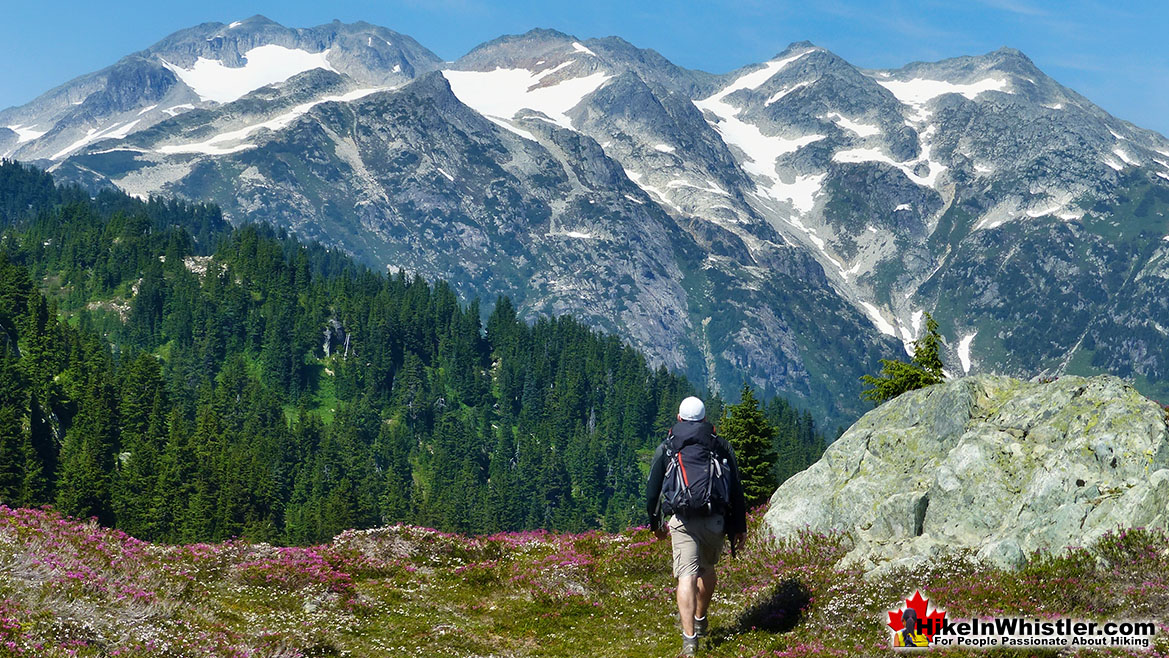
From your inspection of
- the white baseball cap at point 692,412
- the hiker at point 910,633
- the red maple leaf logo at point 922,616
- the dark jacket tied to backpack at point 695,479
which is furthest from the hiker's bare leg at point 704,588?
the red maple leaf logo at point 922,616

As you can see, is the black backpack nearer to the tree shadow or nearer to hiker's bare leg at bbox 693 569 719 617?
hiker's bare leg at bbox 693 569 719 617

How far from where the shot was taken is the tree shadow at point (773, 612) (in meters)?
20.4

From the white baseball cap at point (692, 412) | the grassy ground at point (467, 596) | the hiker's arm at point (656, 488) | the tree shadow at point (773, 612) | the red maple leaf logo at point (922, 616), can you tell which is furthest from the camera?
the tree shadow at point (773, 612)

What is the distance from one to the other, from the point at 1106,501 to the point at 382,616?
59.6ft

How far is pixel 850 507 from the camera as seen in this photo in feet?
91.7

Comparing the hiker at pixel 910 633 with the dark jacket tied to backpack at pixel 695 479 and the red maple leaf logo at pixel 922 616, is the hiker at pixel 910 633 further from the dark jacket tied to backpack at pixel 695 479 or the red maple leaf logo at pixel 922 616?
the dark jacket tied to backpack at pixel 695 479

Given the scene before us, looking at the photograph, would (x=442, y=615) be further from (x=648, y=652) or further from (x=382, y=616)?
(x=648, y=652)

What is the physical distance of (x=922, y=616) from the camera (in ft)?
62.0

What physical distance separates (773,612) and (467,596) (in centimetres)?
889

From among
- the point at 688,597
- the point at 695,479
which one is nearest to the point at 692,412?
the point at 695,479

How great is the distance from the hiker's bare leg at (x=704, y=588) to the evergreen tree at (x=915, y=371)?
4163 cm

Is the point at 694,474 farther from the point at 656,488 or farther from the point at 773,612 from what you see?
the point at 773,612

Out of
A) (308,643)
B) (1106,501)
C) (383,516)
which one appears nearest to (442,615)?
(308,643)

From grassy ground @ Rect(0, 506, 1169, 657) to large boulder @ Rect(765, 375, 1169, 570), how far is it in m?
1.01
